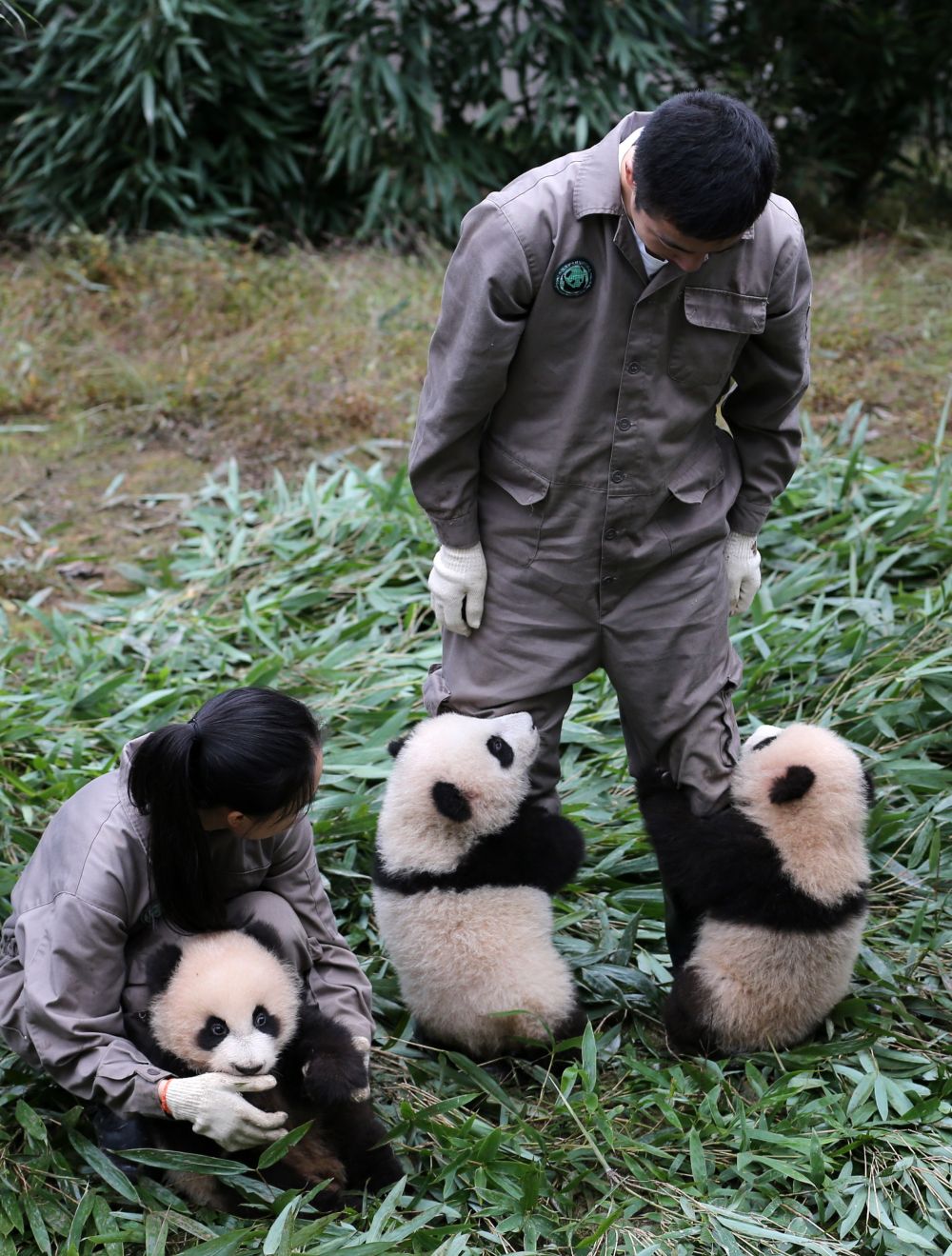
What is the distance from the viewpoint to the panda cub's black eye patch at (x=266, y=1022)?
8.39 feet

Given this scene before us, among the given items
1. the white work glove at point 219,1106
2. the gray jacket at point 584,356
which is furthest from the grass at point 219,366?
the white work glove at point 219,1106

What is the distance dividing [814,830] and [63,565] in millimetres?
3627

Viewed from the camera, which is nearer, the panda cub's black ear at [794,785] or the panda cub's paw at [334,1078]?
the panda cub's paw at [334,1078]

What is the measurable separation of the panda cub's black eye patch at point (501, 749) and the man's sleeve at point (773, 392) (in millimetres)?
801

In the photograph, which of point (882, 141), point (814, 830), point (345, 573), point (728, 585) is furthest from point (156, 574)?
point (882, 141)

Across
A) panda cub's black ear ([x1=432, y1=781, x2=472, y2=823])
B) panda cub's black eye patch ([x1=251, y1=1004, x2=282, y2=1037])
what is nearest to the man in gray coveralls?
panda cub's black ear ([x1=432, y1=781, x2=472, y2=823])

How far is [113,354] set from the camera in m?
7.11

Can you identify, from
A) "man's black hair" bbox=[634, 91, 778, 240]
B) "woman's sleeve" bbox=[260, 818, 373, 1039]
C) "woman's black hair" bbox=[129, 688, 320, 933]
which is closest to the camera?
"man's black hair" bbox=[634, 91, 778, 240]

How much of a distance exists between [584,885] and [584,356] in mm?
1602

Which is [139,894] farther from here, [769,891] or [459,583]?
[769,891]

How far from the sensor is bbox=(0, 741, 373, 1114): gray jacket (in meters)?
2.55

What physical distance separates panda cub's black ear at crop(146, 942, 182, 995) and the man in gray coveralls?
0.91m

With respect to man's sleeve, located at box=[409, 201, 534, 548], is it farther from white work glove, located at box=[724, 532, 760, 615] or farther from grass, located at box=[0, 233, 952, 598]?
grass, located at box=[0, 233, 952, 598]

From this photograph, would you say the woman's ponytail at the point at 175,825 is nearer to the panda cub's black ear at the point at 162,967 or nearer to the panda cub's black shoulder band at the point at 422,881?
the panda cub's black ear at the point at 162,967
